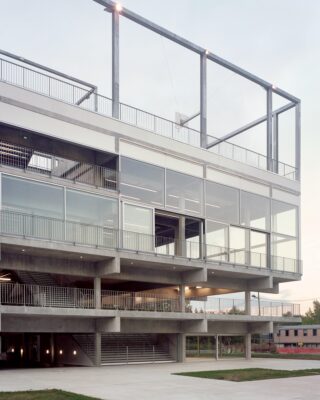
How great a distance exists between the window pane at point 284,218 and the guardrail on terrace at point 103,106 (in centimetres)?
314

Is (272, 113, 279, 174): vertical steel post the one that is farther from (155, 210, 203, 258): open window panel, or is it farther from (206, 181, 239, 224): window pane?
(155, 210, 203, 258): open window panel

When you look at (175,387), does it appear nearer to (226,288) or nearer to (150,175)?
(150,175)

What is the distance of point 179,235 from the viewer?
3519cm

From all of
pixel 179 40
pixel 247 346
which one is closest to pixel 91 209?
pixel 179 40

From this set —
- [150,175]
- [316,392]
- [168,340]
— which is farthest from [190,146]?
[316,392]

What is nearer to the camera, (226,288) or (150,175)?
(150,175)

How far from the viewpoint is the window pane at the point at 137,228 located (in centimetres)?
3191

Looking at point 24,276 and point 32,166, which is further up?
point 32,166

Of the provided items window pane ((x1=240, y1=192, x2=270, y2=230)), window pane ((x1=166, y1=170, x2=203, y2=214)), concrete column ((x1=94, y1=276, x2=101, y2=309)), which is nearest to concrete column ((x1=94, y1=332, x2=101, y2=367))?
concrete column ((x1=94, y1=276, x2=101, y2=309))

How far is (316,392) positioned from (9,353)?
→ 2529 cm

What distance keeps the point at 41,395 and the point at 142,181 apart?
18434mm

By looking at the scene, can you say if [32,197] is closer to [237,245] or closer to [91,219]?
[91,219]

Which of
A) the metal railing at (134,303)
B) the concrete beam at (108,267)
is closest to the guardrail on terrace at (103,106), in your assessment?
the concrete beam at (108,267)

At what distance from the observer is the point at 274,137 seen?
44.7 metres
